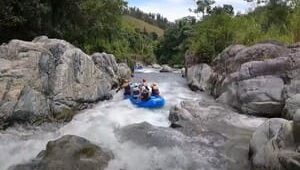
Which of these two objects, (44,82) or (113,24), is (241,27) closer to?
(113,24)

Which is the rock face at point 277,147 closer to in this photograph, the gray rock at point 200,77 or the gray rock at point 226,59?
the gray rock at point 226,59

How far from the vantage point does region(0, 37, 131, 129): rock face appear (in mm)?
11312

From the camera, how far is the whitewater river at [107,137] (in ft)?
27.2

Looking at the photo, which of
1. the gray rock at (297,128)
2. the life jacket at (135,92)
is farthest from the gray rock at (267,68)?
the gray rock at (297,128)

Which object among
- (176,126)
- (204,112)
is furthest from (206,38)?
(176,126)

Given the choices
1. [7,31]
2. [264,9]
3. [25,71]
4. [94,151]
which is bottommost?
[94,151]

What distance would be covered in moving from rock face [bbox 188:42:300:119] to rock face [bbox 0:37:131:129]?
5.45 metres

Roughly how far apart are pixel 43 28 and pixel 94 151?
12.1 meters

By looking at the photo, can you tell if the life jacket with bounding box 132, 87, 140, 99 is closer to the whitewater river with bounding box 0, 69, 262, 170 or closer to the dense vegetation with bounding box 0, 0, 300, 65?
the whitewater river with bounding box 0, 69, 262, 170

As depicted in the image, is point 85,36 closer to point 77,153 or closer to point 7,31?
point 7,31

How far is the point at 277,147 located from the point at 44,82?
801 centimetres

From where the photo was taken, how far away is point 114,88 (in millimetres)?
19281

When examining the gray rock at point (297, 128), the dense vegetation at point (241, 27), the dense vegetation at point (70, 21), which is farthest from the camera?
the dense vegetation at point (241, 27)

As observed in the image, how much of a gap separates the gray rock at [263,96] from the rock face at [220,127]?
0.62 m
